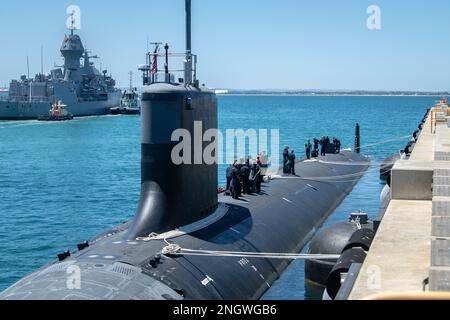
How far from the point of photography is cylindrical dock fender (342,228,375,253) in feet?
44.3

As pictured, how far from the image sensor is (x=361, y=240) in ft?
45.2

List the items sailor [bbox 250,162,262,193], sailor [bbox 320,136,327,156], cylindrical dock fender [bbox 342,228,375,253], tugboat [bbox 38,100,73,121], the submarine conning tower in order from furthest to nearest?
tugboat [bbox 38,100,73,121] < sailor [bbox 320,136,327,156] < sailor [bbox 250,162,262,193] < the submarine conning tower < cylindrical dock fender [bbox 342,228,375,253]

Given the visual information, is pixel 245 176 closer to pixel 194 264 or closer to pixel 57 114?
pixel 194 264

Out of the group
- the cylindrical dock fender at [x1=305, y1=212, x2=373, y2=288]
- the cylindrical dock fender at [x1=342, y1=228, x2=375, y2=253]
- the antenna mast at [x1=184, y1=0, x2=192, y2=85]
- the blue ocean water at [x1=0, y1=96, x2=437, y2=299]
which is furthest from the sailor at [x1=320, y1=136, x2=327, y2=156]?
the cylindrical dock fender at [x1=342, y1=228, x2=375, y2=253]

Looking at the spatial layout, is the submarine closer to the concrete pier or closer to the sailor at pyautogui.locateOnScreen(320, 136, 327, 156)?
the concrete pier

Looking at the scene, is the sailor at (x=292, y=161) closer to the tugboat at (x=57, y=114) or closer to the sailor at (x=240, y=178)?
the sailor at (x=240, y=178)

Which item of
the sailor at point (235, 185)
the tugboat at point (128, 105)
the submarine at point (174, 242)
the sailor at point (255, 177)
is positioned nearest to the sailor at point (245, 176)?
the sailor at point (255, 177)

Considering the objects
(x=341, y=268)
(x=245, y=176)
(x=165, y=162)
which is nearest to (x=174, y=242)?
(x=165, y=162)

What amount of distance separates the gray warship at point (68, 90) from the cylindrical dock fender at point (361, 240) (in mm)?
105892

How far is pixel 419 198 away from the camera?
15.4 m

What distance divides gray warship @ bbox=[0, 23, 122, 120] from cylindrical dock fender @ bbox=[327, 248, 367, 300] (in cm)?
10715

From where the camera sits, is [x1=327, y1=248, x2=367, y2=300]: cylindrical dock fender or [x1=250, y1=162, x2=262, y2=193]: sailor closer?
[x1=327, y1=248, x2=367, y2=300]: cylindrical dock fender

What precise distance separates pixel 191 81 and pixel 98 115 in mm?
120751
